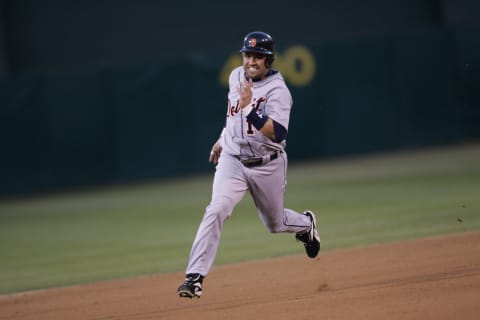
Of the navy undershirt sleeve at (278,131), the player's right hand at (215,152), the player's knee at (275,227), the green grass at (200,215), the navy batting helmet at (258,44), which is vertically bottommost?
the green grass at (200,215)

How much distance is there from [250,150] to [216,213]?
60 centimetres


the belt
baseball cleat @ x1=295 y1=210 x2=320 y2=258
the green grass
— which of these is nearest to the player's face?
the belt

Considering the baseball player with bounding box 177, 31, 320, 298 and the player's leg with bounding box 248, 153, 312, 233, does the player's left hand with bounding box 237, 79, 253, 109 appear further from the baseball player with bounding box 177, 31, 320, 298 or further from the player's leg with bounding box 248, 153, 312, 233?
the player's leg with bounding box 248, 153, 312, 233

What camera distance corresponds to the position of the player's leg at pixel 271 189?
684 centimetres

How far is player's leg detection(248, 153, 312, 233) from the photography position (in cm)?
684

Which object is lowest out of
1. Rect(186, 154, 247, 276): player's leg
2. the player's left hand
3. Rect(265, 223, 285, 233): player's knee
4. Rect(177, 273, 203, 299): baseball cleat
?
Rect(177, 273, 203, 299): baseball cleat

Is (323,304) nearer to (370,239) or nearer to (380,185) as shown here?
(370,239)

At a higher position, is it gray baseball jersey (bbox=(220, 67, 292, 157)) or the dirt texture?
gray baseball jersey (bbox=(220, 67, 292, 157))

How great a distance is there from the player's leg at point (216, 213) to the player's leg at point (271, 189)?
0.12m

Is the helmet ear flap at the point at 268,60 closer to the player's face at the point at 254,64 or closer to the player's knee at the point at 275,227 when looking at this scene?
the player's face at the point at 254,64

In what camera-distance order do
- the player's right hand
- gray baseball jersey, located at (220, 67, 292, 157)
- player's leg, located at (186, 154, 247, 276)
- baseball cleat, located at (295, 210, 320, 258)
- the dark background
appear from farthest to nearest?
the dark background, baseball cleat, located at (295, 210, 320, 258), the player's right hand, gray baseball jersey, located at (220, 67, 292, 157), player's leg, located at (186, 154, 247, 276)

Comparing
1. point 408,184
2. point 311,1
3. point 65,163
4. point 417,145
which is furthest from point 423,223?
point 311,1

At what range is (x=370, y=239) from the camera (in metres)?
9.51

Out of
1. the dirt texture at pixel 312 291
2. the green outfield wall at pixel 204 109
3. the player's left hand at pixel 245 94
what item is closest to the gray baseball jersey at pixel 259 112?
the player's left hand at pixel 245 94
